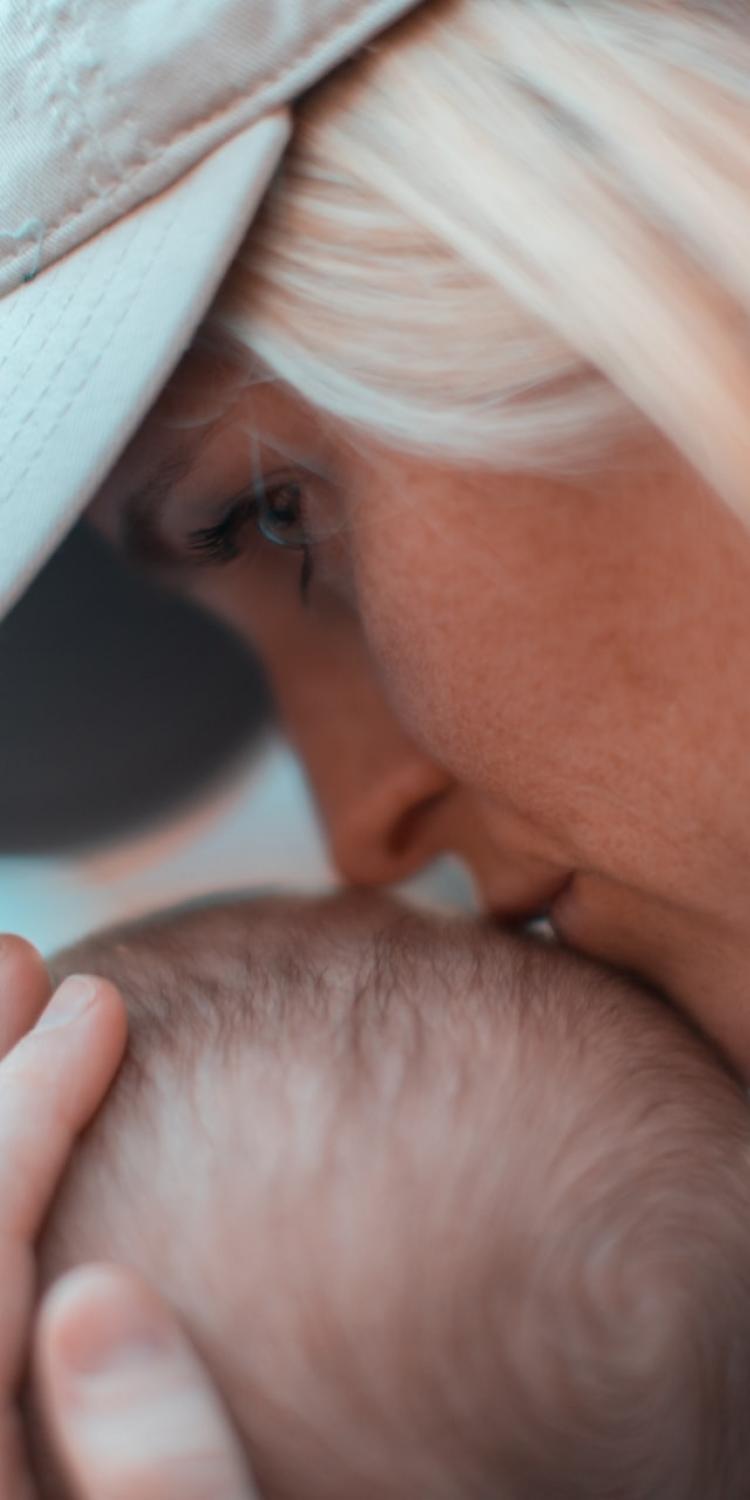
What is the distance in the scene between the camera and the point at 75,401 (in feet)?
1.97

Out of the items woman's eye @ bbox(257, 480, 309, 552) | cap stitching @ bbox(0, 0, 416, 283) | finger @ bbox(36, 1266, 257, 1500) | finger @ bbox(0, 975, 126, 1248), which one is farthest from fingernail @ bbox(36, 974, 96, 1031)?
cap stitching @ bbox(0, 0, 416, 283)

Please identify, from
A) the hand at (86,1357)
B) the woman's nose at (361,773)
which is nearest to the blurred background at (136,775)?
the woman's nose at (361,773)

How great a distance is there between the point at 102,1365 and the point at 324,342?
411 mm

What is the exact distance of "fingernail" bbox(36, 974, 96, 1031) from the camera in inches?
24.4

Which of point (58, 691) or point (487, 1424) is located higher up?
point (58, 691)

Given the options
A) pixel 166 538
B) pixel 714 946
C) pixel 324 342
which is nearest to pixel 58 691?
pixel 166 538

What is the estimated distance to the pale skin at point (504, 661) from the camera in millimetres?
611

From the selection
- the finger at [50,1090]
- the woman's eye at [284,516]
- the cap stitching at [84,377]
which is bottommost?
the finger at [50,1090]

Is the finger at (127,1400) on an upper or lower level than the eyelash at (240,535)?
lower

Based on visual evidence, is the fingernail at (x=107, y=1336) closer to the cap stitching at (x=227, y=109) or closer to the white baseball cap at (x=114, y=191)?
the white baseball cap at (x=114, y=191)

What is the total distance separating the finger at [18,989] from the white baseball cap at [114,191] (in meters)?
0.17

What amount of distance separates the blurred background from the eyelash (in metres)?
0.03

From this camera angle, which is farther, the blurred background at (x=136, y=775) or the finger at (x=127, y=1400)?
the blurred background at (x=136, y=775)

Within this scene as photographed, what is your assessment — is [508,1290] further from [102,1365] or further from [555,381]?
[555,381]
